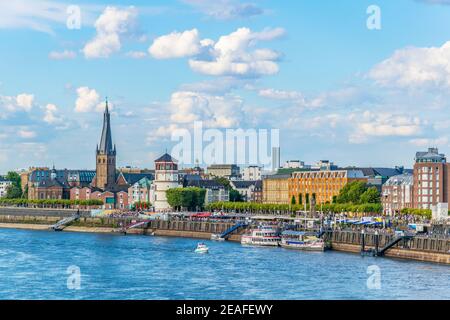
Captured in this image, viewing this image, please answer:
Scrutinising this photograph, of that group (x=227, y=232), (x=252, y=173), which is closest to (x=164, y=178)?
(x=227, y=232)

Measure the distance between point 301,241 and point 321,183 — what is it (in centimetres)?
4855

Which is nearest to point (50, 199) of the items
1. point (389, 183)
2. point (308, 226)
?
point (389, 183)

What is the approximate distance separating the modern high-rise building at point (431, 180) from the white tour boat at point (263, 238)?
2224 cm

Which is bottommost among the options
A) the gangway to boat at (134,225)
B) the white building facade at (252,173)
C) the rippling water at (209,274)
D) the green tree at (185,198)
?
the rippling water at (209,274)

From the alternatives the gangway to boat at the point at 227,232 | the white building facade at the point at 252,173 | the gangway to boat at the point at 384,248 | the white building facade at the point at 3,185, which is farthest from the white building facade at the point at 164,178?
the white building facade at the point at 3,185

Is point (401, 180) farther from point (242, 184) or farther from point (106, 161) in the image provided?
point (106, 161)

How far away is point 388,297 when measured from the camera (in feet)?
118

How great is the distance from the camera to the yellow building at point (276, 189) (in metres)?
124

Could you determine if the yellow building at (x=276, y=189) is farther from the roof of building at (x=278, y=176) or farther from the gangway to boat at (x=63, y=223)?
the gangway to boat at (x=63, y=223)

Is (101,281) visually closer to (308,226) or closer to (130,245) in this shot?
(130,245)

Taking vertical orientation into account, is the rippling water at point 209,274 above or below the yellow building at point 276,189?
below

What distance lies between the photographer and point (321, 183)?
114188mm

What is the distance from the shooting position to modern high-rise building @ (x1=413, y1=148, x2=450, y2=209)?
8919cm
